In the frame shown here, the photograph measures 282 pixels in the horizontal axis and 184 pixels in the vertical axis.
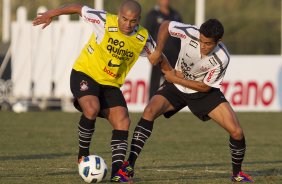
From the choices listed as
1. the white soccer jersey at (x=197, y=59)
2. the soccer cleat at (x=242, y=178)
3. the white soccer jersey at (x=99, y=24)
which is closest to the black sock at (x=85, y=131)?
the white soccer jersey at (x=99, y=24)

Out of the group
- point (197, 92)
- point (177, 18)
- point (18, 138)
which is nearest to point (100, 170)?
point (197, 92)

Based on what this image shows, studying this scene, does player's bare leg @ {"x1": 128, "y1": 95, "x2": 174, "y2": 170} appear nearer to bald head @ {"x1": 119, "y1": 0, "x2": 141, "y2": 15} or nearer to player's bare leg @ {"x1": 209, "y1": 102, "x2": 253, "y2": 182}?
player's bare leg @ {"x1": 209, "y1": 102, "x2": 253, "y2": 182}

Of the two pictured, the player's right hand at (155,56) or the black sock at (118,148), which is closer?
the black sock at (118,148)

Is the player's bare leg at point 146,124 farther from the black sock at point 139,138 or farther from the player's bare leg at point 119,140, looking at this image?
the player's bare leg at point 119,140

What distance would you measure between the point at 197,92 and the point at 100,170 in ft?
5.53

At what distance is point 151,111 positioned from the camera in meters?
11.9

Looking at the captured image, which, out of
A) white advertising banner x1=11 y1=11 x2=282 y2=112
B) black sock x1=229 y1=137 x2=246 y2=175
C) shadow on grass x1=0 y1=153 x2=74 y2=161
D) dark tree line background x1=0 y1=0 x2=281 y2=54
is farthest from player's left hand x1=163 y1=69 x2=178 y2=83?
dark tree line background x1=0 y1=0 x2=281 y2=54

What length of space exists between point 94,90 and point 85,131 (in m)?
0.50

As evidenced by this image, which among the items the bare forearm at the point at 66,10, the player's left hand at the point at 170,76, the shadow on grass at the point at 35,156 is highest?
the bare forearm at the point at 66,10

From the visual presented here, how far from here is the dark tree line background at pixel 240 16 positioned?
1638 inches

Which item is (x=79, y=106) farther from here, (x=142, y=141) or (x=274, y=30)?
(x=274, y=30)

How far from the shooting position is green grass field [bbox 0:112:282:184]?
39.7ft

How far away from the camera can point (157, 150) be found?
619 inches

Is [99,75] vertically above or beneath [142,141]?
above
